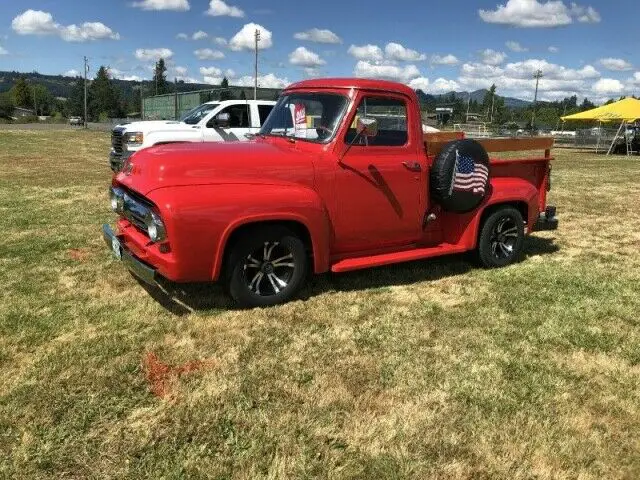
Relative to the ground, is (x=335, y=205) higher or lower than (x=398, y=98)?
lower

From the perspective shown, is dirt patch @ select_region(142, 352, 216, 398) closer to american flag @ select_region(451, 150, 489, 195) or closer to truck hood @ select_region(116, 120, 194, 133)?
american flag @ select_region(451, 150, 489, 195)

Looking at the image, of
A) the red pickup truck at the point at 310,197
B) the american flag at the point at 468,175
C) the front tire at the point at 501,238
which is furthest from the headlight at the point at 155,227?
the front tire at the point at 501,238

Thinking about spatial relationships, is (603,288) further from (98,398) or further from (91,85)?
(91,85)

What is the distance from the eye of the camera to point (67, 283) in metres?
5.25

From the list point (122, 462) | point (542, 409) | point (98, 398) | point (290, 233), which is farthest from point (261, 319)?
point (542, 409)

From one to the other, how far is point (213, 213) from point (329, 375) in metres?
1.46

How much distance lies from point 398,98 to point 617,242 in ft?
14.3

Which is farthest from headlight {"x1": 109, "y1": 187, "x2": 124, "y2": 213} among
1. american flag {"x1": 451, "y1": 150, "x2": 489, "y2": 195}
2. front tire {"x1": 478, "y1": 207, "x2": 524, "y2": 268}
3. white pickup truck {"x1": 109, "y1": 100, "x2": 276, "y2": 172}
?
white pickup truck {"x1": 109, "y1": 100, "x2": 276, "y2": 172}

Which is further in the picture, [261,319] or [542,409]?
[261,319]

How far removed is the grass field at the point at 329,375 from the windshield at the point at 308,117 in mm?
1478

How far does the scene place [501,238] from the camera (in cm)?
610

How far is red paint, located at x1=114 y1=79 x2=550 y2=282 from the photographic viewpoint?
162 inches

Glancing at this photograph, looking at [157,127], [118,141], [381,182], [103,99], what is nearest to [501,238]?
[381,182]

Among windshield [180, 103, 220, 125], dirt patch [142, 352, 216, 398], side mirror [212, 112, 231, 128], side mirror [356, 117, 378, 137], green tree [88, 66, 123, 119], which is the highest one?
green tree [88, 66, 123, 119]
